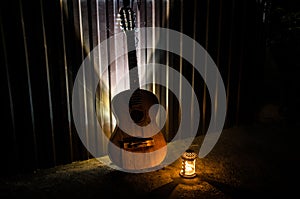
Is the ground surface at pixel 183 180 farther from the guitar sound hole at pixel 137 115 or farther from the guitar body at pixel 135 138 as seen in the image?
the guitar sound hole at pixel 137 115

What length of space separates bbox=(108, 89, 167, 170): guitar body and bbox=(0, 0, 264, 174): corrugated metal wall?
0.58m

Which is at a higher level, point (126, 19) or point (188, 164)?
point (126, 19)

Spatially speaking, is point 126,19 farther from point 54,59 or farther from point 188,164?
point 188,164

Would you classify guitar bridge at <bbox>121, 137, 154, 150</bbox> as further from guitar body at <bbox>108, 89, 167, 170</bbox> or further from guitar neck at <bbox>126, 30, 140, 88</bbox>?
guitar neck at <bbox>126, 30, 140, 88</bbox>

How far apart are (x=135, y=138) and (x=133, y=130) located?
0.09 m

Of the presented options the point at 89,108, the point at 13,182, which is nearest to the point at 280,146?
the point at 89,108

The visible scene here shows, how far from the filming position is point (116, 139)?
3158 mm

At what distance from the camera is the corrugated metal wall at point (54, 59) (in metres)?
3.10

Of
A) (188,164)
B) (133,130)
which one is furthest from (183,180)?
(133,130)

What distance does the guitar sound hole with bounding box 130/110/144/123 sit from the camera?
10.6 feet

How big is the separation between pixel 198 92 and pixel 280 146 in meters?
1.40

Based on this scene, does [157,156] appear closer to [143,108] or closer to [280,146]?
[143,108]

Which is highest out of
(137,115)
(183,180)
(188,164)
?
(137,115)

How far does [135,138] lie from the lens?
3191 millimetres
